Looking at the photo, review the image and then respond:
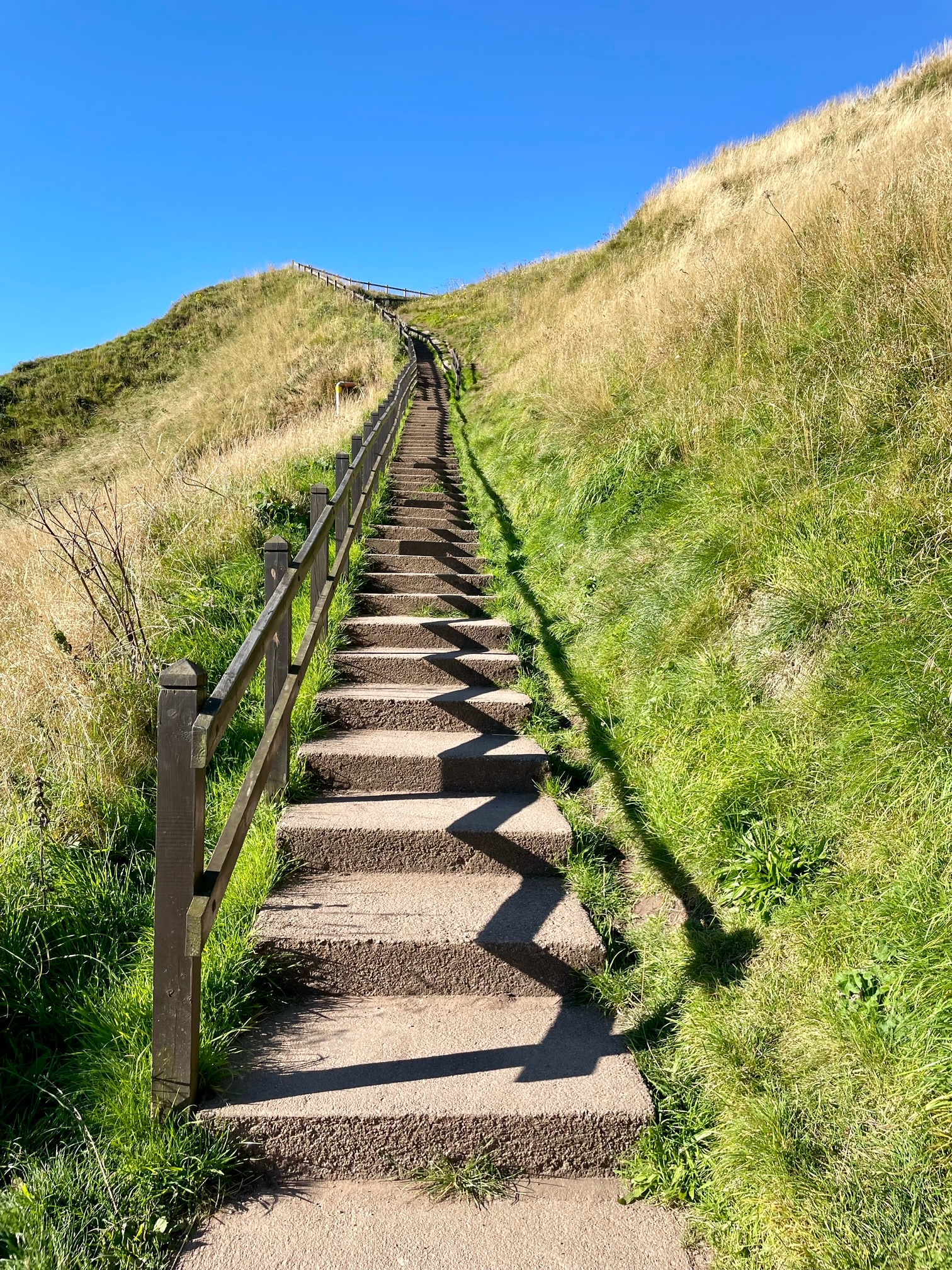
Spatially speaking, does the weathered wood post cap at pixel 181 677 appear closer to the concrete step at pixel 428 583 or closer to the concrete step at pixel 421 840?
the concrete step at pixel 421 840

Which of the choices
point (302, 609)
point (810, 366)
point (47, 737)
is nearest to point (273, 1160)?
point (47, 737)

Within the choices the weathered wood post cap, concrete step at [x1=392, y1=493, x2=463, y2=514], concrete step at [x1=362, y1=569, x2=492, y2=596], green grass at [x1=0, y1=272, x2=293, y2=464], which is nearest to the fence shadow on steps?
concrete step at [x1=362, y1=569, x2=492, y2=596]

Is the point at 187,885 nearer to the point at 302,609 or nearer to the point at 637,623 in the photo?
the point at 637,623

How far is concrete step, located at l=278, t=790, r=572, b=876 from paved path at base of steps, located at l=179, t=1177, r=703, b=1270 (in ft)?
4.09

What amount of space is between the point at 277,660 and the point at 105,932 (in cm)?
130

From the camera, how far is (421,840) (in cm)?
335

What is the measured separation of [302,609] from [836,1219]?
4.44m

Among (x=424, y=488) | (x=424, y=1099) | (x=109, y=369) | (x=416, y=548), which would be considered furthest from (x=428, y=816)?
(x=109, y=369)

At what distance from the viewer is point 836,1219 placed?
5.94 ft

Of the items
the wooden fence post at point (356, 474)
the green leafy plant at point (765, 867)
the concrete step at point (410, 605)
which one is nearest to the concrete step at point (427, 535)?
the wooden fence post at point (356, 474)

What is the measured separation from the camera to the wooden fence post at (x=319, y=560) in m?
4.82

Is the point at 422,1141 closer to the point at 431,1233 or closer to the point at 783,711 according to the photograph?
the point at 431,1233

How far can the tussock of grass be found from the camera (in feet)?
7.30

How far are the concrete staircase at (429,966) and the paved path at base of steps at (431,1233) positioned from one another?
9 cm
